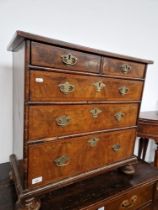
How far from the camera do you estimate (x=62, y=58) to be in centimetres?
76

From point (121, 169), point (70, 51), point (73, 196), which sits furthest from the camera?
point (121, 169)

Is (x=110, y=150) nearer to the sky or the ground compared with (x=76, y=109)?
nearer to the ground

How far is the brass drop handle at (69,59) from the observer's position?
2.52 ft

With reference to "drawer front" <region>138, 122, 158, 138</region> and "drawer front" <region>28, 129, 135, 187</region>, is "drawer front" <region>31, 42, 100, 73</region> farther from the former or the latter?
"drawer front" <region>138, 122, 158, 138</region>

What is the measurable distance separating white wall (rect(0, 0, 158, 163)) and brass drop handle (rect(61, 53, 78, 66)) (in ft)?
1.96

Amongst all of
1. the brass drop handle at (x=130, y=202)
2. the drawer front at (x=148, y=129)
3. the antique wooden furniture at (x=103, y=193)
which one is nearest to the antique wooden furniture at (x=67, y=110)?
the antique wooden furniture at (x=103, y=193)

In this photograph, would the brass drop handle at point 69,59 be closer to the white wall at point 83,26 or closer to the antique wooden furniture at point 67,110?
the antique wooden furniture at point 67,110

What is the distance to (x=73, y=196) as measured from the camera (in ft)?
3.07

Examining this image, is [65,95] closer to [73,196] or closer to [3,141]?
[73,196]

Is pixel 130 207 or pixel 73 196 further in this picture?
pixel 130 207

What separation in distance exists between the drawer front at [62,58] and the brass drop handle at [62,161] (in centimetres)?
47

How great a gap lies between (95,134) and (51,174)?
33 cm

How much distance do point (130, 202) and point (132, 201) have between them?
0.06ft

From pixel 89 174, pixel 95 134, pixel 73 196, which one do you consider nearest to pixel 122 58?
pixel 95 134
